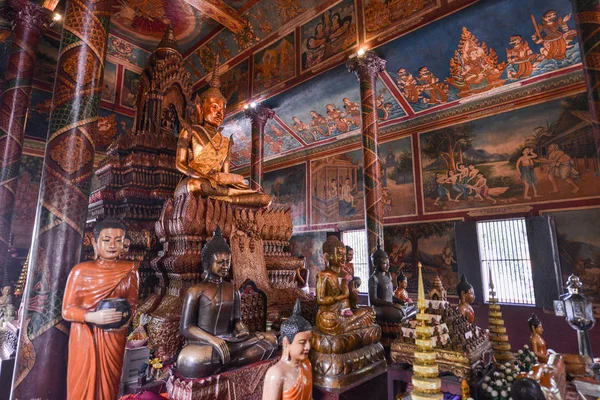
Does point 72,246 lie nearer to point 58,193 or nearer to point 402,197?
point 58,193

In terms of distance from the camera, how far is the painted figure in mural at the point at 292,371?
1653 mm

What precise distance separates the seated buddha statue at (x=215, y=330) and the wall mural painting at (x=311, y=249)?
7581 mm

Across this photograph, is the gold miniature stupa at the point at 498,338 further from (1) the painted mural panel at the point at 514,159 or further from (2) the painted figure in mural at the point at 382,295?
(1) the painted mural panel at the point at 514,159

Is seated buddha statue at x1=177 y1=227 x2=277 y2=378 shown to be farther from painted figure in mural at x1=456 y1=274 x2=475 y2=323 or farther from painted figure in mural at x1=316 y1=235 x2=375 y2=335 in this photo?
painted figure in mural at x1=456 y1=274 x2=475 y2=323

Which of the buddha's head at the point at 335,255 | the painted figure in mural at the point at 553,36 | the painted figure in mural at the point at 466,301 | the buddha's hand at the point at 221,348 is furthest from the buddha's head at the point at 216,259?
the painted figure in mural at the point at 553,36

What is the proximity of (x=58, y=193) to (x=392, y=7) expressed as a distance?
22.7ft

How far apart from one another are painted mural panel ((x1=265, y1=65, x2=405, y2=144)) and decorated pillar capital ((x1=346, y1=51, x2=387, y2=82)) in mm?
1035

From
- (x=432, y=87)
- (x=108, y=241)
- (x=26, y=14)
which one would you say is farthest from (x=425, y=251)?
(x=26, y=14)

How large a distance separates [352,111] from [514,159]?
13.9ft

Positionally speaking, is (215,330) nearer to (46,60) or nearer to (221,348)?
(221,348)

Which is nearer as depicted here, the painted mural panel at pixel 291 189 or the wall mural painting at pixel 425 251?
the wall mural painting at pixel 425 251

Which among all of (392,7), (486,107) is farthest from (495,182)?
(392,7)

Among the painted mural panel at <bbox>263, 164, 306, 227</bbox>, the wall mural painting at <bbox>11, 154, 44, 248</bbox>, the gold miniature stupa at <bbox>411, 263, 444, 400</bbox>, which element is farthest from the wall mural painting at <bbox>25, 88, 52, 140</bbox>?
the gold miniature stupa at <bbox>411, 263, 444, 400</bbox>

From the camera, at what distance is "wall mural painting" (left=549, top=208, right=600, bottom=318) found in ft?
19.0
